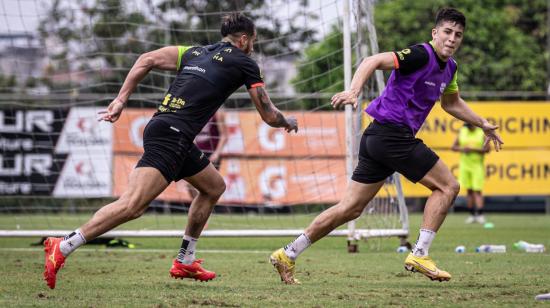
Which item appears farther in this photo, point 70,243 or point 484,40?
point 484,40

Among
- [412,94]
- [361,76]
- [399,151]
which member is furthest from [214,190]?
[412,94]

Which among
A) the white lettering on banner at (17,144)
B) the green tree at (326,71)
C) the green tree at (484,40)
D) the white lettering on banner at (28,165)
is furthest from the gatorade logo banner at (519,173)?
the white lettering on banner at (17,144)

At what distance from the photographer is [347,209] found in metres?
7.81

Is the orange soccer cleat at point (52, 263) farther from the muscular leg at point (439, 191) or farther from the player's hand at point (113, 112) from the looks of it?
the muscular leg at point (439, 191)

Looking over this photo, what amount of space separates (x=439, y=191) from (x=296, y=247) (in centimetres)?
124

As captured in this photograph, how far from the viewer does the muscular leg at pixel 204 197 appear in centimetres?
785

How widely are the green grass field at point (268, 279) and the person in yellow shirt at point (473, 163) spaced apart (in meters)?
5.76

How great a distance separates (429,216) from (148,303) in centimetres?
250

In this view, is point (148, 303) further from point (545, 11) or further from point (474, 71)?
point (545, 11)

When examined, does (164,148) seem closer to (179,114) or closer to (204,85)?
(179,114)

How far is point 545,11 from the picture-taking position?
29328 mm

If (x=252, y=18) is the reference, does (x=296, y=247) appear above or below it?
below

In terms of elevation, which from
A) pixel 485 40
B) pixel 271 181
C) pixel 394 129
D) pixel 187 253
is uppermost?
pixel 485 40

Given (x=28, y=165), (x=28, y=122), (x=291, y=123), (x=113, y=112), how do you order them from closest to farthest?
1. (x=113, y=112)
2. (x=291, y=123)
3. (x=28, y=122)
4. (x=28, y=165)
